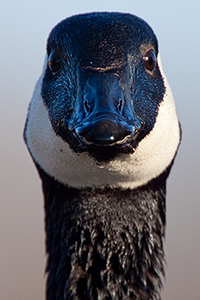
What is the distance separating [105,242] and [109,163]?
53cm

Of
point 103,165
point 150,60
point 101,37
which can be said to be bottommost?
point 103,165

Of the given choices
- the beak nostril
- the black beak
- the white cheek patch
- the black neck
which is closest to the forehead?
the black beak

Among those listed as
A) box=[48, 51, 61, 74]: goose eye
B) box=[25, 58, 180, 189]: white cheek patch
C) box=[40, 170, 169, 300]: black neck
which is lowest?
box=[40, 170, 169, 300]: black neck

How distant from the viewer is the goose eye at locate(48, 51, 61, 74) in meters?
2.44

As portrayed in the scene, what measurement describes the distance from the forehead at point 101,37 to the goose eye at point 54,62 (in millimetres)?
45

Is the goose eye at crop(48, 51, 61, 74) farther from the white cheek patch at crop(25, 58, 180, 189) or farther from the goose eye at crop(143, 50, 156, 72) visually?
the goose eye at crop(143, 50, 156, 72)

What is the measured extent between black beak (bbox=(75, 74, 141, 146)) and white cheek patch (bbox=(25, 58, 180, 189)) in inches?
10.4

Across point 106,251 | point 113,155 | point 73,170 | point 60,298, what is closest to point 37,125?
point 73,170

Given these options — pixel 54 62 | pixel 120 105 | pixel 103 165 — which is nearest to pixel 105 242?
pixel 103 165

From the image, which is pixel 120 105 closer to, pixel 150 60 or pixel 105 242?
pixel 150 60

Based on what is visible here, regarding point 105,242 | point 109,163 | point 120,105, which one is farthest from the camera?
point 105,242

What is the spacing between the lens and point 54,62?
2463 millimetres

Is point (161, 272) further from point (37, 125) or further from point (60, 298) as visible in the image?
point (37, 125)

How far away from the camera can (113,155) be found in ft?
6.82
